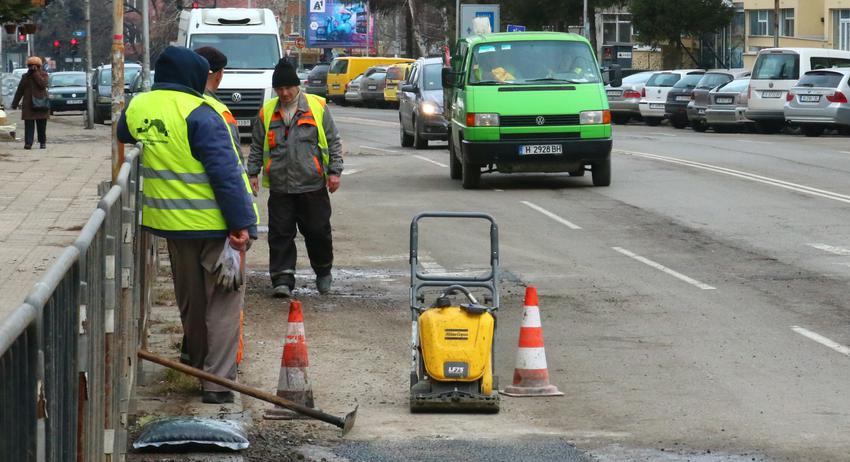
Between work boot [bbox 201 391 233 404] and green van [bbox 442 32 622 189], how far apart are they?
13310 mm

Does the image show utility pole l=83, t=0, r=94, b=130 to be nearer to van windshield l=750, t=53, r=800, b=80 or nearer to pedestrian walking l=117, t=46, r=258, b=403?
van windshield l=750, t=53, r=800, b=80

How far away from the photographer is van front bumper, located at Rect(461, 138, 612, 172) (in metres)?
21.0

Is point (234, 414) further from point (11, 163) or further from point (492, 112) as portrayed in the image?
point (11, 163)

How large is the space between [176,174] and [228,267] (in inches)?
20.3

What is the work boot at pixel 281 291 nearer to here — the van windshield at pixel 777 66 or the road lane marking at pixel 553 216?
the road lane marking at pixel 553 216

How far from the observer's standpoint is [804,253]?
46.4 feet

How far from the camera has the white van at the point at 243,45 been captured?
109ft

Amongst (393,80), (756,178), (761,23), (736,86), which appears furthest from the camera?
(761,23)

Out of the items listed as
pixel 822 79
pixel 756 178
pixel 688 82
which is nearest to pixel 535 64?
pixel 756 178

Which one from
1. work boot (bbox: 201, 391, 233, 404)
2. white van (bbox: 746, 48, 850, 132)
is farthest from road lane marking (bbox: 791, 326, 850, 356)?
white van (bbox: 746, 48, 850, 132)

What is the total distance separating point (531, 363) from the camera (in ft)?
27.4

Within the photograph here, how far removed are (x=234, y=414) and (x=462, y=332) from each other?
45.6 inches

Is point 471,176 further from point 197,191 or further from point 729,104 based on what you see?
point 729,104

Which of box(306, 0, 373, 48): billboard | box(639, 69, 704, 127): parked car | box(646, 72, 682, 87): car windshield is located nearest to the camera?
box(639, 69, 704, 127): parked car
